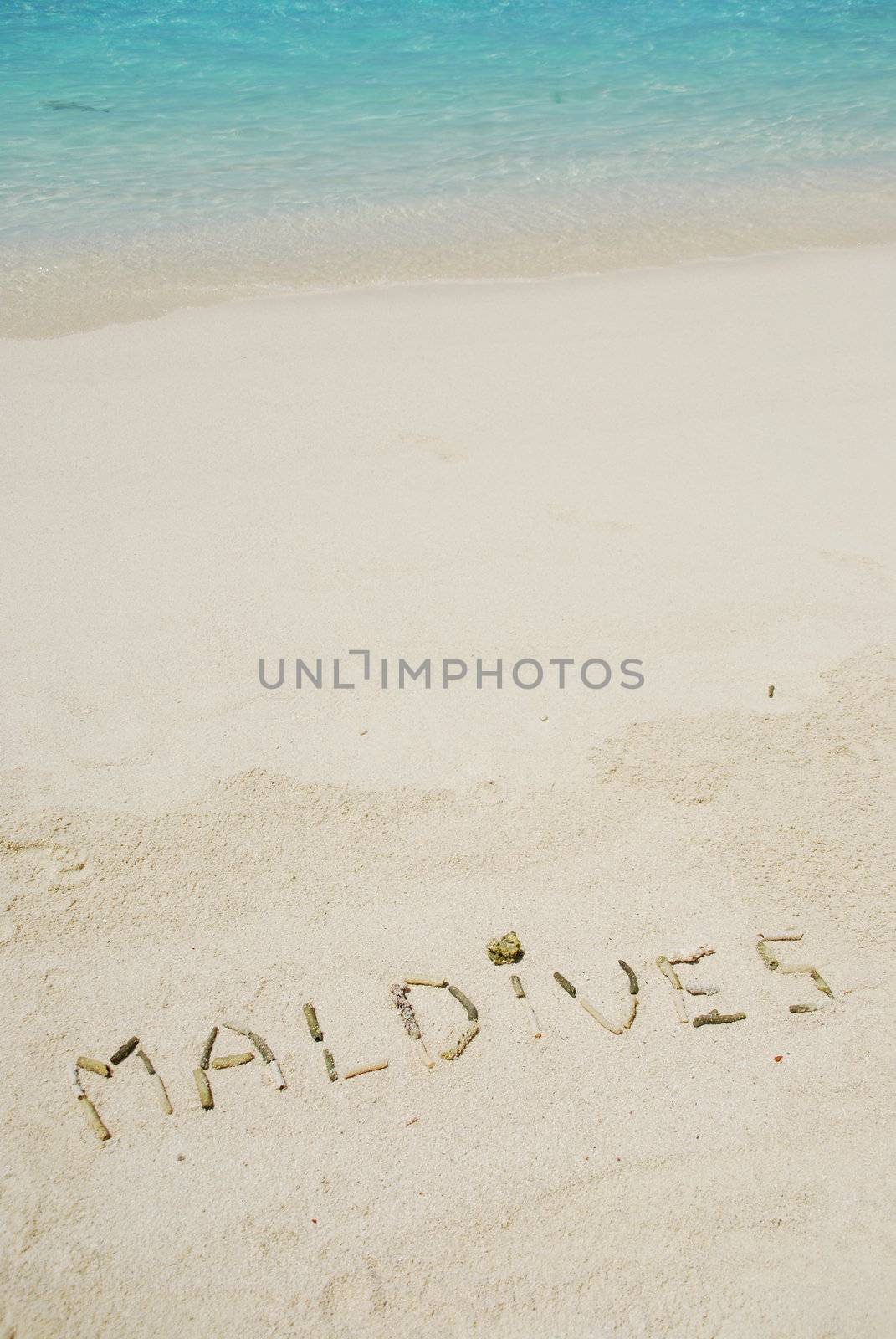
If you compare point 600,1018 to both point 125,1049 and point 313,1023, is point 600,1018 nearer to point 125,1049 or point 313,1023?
point 313,1023

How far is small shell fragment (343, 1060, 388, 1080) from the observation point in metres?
2.15

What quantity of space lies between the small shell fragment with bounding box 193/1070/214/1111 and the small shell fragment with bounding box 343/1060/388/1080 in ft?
0.91

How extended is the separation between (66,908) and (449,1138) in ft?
3.44

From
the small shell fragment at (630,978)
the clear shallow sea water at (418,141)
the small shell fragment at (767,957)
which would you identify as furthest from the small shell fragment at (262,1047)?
the clear shallow sea water at (418,141)

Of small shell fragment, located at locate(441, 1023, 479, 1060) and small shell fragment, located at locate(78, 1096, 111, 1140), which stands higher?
small shell fragment, located at locate(441, 1023, 479, 1060)

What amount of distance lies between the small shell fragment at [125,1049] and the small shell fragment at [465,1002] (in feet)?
2.25

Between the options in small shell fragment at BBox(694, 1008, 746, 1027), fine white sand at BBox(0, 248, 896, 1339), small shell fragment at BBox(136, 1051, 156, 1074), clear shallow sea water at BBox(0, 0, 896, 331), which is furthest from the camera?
clear shallow sea water at BBox(0, 0, 896, 331)

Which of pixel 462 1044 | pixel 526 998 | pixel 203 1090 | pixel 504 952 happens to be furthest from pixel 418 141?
pixel 203 1090

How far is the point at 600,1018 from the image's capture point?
224 cm

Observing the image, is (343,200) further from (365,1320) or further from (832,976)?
(365,1320)

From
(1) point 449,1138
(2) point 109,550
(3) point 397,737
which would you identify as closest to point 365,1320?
(1) point 449,1138

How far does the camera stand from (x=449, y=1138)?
81.1 inches

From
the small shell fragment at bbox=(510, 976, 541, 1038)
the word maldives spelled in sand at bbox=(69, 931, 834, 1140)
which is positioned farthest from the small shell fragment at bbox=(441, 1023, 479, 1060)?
the small shell fragment at bbox=(510, 976, 541, 1038)

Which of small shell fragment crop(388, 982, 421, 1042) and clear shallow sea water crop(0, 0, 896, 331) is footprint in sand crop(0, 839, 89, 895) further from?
clear shallow sea water crop(0, 0, 896, 331)
